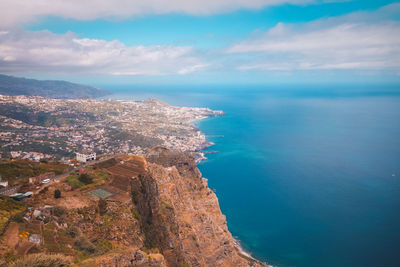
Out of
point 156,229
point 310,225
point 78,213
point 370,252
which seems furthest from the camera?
point 310,225

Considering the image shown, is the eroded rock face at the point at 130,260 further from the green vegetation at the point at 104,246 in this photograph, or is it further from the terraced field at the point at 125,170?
the terraced field at the point at 125,170

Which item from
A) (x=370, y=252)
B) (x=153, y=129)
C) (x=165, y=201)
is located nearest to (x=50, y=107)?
(x=153, y=129)

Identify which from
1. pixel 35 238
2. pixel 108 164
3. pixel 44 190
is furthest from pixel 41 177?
pixel 35 238

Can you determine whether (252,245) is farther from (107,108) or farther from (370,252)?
(107,108)

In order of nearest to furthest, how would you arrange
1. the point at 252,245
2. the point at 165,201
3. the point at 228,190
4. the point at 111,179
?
the point at 111,179, the point at 165,201, the point at 252,245, the point at 228,190

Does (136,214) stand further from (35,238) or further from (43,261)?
(43,261)

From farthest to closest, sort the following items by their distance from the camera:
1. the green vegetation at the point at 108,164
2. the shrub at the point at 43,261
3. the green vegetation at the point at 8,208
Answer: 1. the green vegetation at the point at 108,164
2. the green vegetation at the point at 8,208
3. the shrub at the point at 43,261

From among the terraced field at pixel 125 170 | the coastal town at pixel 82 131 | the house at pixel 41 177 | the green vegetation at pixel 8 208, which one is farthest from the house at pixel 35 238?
the coastal town at pixel 82 131
